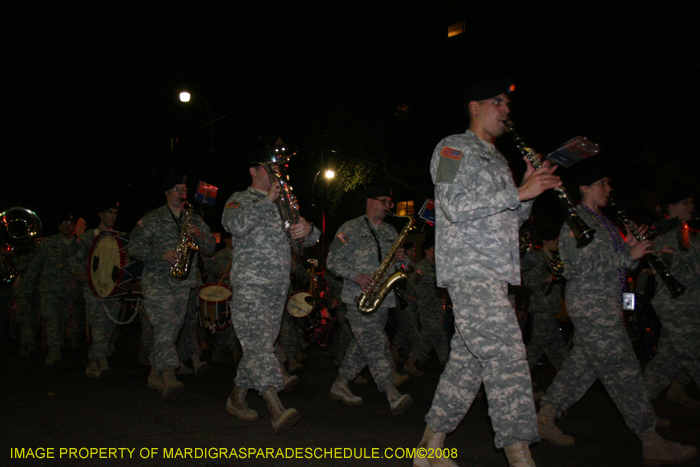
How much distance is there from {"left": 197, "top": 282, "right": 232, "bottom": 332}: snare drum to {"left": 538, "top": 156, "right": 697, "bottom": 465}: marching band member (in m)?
5.40

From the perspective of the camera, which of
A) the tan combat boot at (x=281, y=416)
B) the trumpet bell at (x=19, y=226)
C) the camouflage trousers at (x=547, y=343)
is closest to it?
the tan combat boot at (x=281, y=416)

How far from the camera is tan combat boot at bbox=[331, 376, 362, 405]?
6008 mm

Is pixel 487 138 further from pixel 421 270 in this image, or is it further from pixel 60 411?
pixel 421 270

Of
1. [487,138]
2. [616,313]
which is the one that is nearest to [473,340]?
[487,138]

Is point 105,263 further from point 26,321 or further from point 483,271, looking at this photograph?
point 483,271

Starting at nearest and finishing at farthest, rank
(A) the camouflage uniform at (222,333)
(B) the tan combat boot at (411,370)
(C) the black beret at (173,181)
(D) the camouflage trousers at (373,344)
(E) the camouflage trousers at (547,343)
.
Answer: (D) the camouflage trousers at (373,344)
(C) the black beret at (173,181)
(E) the camouflage trousers at (547,343)
(B) the tan combat boot at (411,370)
(A) the camouflage uniform at (222,333)

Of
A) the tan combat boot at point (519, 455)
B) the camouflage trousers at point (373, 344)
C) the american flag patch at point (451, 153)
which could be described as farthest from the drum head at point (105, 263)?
the tan combat boot at point (519, 455)

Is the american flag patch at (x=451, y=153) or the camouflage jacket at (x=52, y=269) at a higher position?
the american flag patch at (x=451, y=153)

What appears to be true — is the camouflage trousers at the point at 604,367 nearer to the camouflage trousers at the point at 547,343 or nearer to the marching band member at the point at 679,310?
the marching band member at the point at 679,310

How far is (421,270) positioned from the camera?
32.4 ft

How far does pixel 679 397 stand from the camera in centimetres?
641

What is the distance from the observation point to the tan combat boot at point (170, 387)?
19.2ft

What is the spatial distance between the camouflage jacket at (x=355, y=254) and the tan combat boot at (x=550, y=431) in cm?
190

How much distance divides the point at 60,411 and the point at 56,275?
4.76 meters
